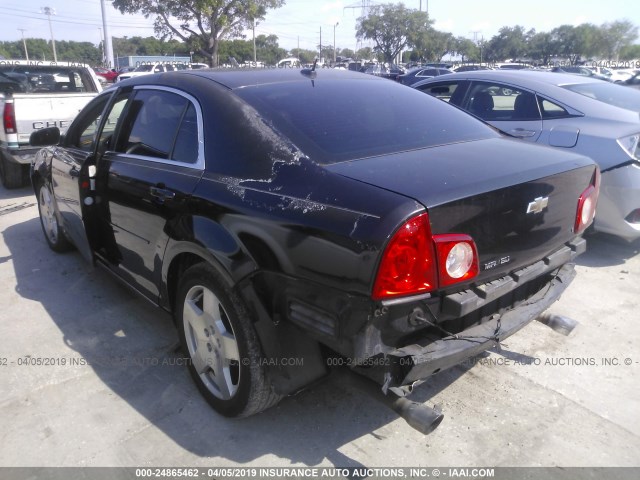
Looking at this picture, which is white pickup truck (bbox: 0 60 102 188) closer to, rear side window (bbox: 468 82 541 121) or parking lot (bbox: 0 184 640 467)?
parking lot (bbox: 0 184 640 467)

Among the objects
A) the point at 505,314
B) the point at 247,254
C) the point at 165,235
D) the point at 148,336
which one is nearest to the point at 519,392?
the point at 505,314

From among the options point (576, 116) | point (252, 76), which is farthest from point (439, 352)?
point (576, 116)

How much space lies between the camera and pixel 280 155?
7.78 feet

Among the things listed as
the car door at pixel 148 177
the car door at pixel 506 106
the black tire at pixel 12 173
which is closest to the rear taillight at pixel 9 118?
the black tire at pixel 12 173

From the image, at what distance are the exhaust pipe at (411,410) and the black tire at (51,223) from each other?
11.7ft

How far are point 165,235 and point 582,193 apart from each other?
2.18 m

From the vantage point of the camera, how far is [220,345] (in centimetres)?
263

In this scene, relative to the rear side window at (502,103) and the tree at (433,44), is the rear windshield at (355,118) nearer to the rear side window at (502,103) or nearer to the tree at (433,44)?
the rear side window at (502,103)

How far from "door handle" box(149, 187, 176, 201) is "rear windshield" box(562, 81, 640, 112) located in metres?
4.32

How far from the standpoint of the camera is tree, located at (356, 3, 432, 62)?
68.5 metres

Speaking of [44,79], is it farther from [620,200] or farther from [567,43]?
[567,43]

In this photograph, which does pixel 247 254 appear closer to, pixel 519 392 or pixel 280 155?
pixel 280 155

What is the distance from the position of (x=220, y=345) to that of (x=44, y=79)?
25.0ft

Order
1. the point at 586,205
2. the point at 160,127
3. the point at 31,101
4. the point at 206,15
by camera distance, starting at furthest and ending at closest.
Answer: the point at 206,15 → the point at 31,101 → the point at 160,127 → the point at 586,205
